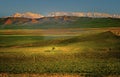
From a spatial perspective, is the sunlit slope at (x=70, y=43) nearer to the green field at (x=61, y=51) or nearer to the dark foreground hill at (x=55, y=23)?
the green field at (x=61, y=51)

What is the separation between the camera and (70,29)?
94.2ft

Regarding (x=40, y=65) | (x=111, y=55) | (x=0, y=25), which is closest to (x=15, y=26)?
(x=0, y=25)

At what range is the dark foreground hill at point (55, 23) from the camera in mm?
30000

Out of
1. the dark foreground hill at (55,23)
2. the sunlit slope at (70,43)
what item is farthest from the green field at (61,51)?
the dark foreground hill at (55,23)

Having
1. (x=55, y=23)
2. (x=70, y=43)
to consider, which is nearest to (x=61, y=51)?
(x=70, y=43)

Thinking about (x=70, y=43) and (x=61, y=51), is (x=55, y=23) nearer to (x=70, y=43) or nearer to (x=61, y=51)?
(x=70, y=43)

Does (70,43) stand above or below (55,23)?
below

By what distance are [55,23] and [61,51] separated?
4.44 meters

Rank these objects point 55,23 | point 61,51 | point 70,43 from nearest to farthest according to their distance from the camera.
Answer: point 61,51, point 70,43, point 55,23

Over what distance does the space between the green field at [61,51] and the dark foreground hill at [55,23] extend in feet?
4.97

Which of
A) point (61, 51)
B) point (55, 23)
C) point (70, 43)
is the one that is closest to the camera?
point (61, 51)

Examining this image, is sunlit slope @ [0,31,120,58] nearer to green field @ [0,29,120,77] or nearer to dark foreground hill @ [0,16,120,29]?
green field @ [0,29,120,77]

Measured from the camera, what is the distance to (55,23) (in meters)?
31.1

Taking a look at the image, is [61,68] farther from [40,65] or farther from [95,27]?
[95,27]
